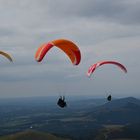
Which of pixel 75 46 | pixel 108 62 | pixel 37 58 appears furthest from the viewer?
pixel 108 62

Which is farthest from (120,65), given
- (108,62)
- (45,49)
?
(45,49)

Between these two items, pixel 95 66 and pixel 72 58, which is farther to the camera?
pixel 95 66

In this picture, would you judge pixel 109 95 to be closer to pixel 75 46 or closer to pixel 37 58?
pixel 75 46

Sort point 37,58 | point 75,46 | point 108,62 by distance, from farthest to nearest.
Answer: point 108,62, point 75,46, point 37,58

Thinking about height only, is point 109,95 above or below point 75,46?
below

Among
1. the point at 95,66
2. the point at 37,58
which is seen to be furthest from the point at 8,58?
the point at 95,66

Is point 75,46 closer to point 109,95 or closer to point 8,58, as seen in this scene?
point 8,58
